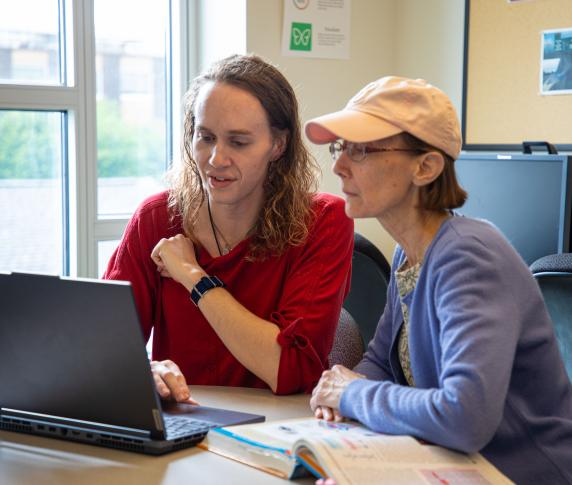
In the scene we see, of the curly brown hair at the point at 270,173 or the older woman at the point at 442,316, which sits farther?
the curly brown hair at the point at 270,173

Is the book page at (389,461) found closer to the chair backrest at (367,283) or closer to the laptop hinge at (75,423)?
the laptop hinge at (75,423)

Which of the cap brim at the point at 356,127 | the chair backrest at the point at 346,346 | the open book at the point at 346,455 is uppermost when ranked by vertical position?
the cap brim at the point at 356,127

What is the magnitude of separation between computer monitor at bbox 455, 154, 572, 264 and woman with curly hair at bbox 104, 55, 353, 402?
95cm

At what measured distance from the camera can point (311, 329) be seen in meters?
1.65

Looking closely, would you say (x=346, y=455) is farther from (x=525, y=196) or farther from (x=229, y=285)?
Result: (x=525, y=196)

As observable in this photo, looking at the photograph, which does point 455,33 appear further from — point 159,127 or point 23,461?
point 23,461

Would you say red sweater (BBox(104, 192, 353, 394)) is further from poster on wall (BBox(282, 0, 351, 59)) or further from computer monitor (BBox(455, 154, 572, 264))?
poster on wall (BBox(282, 0, 351, 59))

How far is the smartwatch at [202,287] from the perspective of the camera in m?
1.67

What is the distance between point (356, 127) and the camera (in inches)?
51.6

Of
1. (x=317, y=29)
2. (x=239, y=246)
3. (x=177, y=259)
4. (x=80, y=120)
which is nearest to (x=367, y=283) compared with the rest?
(x=239, y=246)

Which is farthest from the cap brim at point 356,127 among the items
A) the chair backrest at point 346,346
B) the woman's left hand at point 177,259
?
the chair backrest at point 346,346

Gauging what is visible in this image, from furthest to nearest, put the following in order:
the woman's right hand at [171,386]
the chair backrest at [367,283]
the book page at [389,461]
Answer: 1. the chair backrest at [367,283]
2. the woman's right hand at [171,386]
3. the book page at [389,461]

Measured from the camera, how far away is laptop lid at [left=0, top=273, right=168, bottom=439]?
3.78ft

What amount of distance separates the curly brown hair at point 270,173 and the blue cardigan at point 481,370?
0.51 meters
